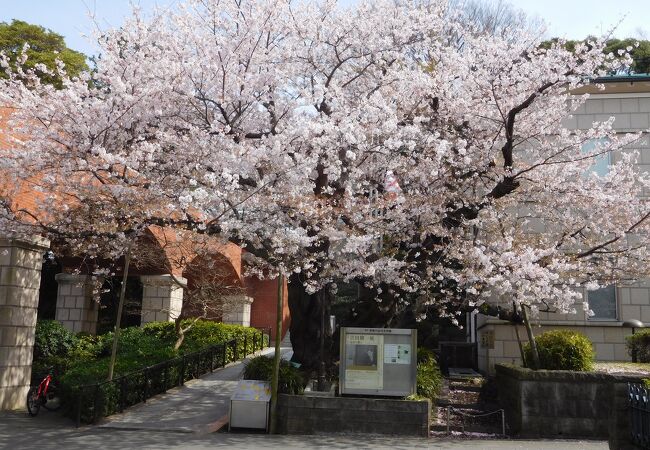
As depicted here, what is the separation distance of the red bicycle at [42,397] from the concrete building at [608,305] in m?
11.9

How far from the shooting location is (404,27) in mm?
15555

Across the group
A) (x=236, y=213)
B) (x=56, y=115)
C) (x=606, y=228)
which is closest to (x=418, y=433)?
(x=236, y=213)

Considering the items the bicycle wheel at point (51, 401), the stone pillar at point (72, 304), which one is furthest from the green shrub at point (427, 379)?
the stone pillar at point (72, 304)

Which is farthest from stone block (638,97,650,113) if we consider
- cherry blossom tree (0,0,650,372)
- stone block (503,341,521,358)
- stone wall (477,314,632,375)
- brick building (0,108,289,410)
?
brick building (0,108,289,410)

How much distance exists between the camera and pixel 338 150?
14.1m

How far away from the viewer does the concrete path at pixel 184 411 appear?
1264cm

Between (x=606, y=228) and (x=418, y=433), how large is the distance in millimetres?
7577

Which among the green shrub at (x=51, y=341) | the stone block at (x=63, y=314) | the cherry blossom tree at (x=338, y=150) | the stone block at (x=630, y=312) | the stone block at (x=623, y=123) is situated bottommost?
the green shrub at (x=51, y=341)

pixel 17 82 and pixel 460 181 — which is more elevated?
pixel 17 82

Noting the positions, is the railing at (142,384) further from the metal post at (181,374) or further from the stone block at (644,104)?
the stone block at (644,104)

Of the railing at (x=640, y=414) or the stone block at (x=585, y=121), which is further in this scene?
the stone block at (x=585, y=121)

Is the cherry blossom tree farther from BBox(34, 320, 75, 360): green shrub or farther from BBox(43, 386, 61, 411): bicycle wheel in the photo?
BBox(34, 320, 75, 360): green shrub

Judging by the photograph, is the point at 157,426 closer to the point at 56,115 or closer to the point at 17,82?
the point at 56,115

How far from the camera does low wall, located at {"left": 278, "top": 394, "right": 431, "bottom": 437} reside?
482 inches
